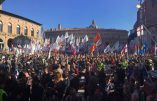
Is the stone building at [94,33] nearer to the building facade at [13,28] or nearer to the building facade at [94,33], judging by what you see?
the building facade at [94,33]

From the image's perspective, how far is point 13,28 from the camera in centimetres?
7781

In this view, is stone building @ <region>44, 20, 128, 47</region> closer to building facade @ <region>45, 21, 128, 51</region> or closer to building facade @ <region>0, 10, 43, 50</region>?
building facade @ <region>45, 21, 128, 51</region>

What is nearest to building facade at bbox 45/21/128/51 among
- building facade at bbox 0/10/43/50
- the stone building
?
the stone building

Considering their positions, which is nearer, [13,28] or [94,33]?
[13,28]

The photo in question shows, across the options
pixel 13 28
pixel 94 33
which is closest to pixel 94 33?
pixel 94 33

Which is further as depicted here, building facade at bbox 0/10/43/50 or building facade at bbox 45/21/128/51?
building facade at bbox 45/21/128/51

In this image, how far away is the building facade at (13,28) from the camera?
7388 centimetres

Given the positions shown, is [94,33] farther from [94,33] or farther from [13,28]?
[13,28]

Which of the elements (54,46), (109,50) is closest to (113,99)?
(54,46)

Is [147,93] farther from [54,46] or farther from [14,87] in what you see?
[54,46]

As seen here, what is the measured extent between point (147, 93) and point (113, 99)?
1.60m

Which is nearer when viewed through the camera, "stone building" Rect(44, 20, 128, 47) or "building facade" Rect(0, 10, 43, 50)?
"building facade" Rect(0, 10, 43, 50)

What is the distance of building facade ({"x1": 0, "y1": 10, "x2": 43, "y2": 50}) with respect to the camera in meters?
73.9

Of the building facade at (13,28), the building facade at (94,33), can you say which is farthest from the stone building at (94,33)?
the building facade at (13,28)
